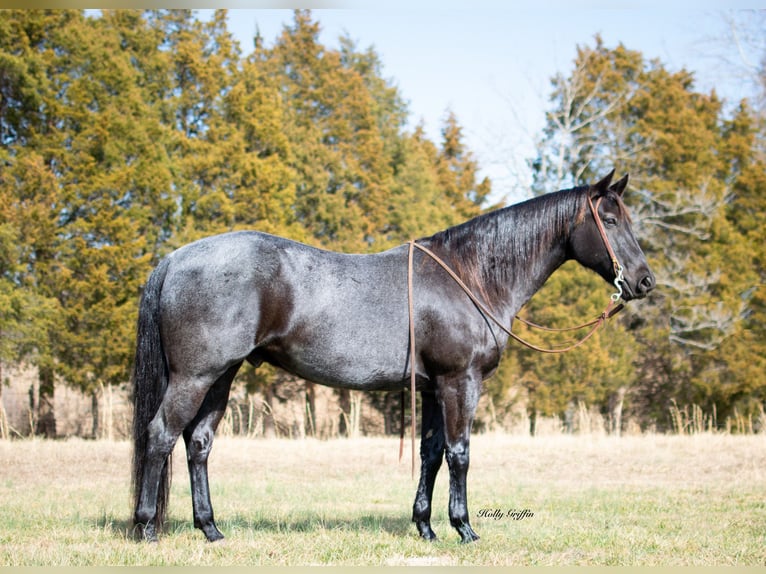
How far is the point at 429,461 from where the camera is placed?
17.3ft

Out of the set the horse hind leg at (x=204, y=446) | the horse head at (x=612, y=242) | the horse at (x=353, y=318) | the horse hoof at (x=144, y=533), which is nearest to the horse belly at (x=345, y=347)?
the horse at (x=353, y=318)

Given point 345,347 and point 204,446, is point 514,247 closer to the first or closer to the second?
point 345,347

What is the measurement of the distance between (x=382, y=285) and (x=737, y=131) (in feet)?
59.4

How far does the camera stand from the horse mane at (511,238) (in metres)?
5.25

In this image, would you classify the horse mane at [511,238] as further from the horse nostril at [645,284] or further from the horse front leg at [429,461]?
the horse front leg at [429,461]

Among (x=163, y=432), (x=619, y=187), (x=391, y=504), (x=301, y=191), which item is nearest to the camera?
(x=163, y=432)

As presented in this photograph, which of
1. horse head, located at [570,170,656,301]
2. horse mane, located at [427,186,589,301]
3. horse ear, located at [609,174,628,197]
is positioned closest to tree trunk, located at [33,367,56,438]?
horse mane, located at [427,186,589,301]

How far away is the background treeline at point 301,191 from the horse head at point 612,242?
29.8 feet

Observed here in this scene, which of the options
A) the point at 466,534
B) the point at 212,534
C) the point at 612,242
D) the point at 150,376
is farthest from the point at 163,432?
the point at 612,242

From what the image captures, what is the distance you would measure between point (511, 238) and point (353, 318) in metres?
1.30

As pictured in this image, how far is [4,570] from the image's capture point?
155 inches

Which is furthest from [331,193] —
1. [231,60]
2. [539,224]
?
[539,224]

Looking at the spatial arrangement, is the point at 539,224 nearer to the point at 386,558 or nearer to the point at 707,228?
the point at 386,558

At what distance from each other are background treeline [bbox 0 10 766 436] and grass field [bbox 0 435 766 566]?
12.4ft
